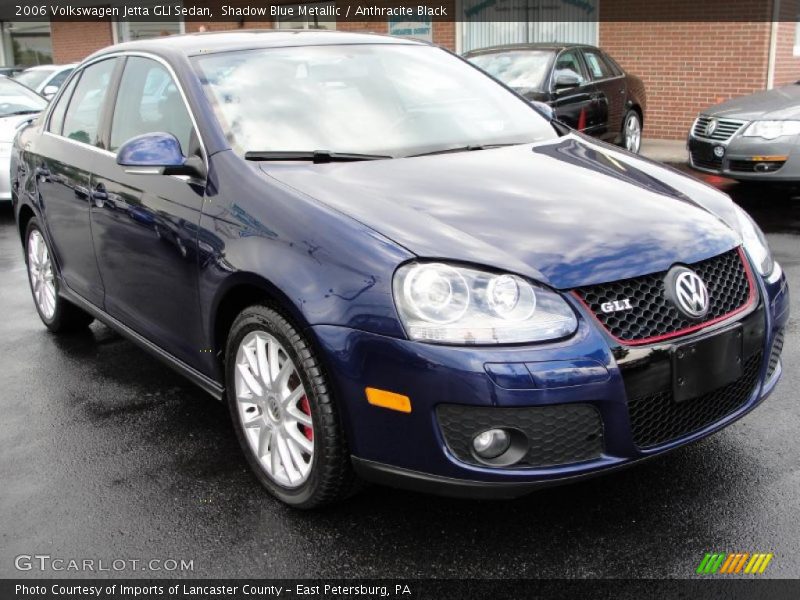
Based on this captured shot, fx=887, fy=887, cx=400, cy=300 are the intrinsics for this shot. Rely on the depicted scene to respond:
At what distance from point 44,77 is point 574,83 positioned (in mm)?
10170

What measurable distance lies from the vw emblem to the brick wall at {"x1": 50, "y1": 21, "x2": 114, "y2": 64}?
21.7m

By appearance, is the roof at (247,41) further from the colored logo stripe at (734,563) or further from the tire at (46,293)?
the colored logo stripe at (734,563)

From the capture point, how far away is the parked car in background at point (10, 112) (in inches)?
357

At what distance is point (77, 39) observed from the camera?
22875 mm

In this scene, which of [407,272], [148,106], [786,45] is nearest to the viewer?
[407,272]

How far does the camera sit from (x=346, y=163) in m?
3.31

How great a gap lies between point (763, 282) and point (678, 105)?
11356 millimetres

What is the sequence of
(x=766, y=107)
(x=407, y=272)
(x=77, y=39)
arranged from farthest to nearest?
(x=77, y=39)
(x=766, y=107)
(x=407, y=272)

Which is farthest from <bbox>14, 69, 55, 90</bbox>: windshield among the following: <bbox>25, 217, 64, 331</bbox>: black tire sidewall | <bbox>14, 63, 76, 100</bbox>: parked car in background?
<bbox>25, 217, 64, 331</bbox>: black tire sidewall

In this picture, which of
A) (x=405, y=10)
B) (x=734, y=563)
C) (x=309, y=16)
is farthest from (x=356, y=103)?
(x=309, y=16)

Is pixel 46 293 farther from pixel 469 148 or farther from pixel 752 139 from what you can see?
pixel 752 139

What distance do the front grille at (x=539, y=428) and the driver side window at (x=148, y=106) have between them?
163cm

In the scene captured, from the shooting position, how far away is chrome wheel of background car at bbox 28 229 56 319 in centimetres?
523

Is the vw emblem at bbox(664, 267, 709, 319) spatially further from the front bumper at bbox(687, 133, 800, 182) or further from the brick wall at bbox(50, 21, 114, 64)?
the brick wall at bbox(50, 21, 114, 64)
